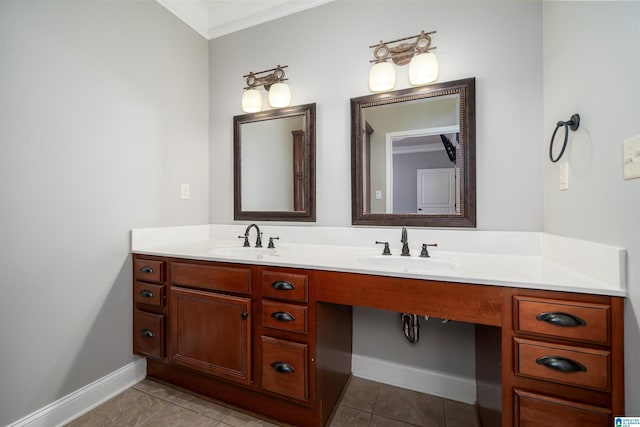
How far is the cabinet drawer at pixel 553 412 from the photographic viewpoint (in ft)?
2.81

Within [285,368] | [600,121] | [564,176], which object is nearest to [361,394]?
[285,368]

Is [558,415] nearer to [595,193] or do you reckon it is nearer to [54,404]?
[595,193]

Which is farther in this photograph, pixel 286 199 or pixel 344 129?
pixel 286 199

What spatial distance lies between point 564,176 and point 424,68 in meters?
0.88

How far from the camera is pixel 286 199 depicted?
1949 millimetres

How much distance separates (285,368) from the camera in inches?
51.3

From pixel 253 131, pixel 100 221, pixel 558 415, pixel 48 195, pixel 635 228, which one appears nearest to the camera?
pixel 635 228

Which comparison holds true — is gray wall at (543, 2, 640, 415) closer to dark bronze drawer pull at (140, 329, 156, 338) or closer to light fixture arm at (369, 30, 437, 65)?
light fixture arm at (369, 30, 437, 65)

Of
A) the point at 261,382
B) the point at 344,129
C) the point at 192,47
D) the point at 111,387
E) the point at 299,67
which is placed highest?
the point at 192,47

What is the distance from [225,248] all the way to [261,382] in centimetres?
86

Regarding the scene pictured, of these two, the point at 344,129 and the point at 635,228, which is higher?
the point at 344,129

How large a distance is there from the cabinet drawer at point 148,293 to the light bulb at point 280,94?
143cm

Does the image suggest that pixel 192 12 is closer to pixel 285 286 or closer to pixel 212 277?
pixel 212 277

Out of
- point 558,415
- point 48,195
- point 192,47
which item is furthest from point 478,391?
point 192,47
